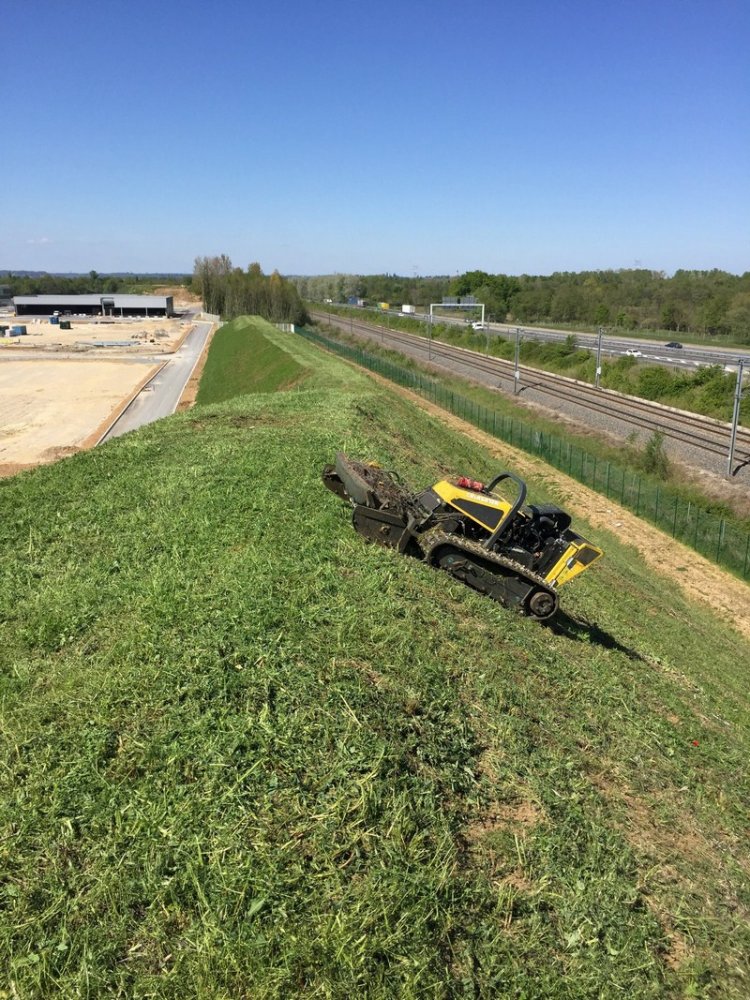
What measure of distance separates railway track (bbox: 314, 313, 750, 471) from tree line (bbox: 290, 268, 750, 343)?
110 feet

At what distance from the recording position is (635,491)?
98.7 ft

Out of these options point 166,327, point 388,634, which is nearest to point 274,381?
point 388,634

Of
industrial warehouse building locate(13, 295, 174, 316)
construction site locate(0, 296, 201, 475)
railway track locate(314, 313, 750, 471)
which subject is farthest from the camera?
industrial warehouse building locate(13, 295, 174, 316)

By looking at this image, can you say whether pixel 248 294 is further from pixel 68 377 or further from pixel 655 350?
pixel 655 350

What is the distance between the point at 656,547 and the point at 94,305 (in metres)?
148

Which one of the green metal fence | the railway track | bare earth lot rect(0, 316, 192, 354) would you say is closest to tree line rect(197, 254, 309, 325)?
bare earth lot rect(0, 316, 192, 354)

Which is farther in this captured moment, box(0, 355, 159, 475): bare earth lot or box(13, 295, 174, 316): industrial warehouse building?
box(13, 295, 174, 316): industrial warehouse building

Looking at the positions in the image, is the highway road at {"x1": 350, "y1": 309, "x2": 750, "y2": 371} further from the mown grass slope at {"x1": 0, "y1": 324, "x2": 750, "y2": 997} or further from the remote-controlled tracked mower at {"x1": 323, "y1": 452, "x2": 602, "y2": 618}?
the mown grass slope at {"x1": 0, "y1": 324, "x2": 750, "y2": 997}

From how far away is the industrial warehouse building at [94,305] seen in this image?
147875 mm

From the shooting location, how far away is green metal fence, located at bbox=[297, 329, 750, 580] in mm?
24812

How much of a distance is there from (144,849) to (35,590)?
539 cm

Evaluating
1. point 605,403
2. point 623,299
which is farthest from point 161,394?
point 623,299

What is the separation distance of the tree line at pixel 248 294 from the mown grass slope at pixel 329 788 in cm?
10312

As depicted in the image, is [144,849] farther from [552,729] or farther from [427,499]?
[427,499]
